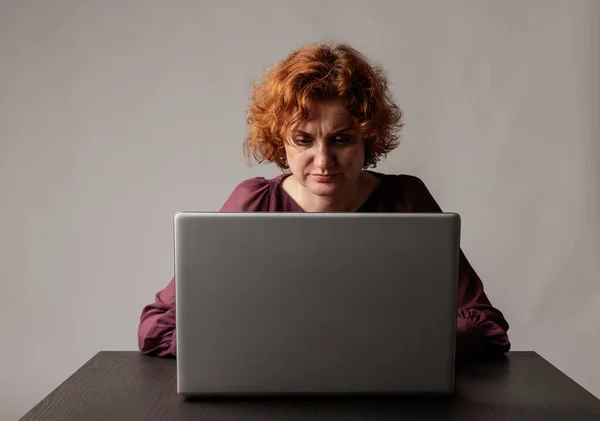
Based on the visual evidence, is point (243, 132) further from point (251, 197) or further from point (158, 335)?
point (158, 335)

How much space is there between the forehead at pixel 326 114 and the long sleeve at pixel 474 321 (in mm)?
336

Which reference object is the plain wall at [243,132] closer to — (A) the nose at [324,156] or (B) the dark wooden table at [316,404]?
(A) the nose at [324,156]

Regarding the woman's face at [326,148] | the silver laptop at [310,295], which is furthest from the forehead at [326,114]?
the silver laptop at [310,295]

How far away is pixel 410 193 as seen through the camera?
6.56ft

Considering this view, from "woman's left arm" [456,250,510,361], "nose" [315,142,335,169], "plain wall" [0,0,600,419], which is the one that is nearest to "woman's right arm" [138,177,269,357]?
"nose" [315,142,335,169]

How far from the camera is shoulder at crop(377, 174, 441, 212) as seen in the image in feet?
6.52

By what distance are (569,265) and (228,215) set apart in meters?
2.27

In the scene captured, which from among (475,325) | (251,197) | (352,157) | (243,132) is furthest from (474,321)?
(243,132)

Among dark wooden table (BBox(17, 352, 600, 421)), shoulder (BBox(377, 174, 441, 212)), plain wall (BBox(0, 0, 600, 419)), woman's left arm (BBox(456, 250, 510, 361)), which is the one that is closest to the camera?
dark wooden table (BBox(17, 352, 600, 421))

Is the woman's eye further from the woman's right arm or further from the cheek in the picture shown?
the woman's right arm

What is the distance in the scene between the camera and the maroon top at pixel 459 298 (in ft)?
5.00

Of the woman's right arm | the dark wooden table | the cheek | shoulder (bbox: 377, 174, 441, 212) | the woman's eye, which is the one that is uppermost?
the woman's eye

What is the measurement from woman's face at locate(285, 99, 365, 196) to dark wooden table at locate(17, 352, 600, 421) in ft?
1.99

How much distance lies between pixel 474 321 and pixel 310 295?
0.61m
